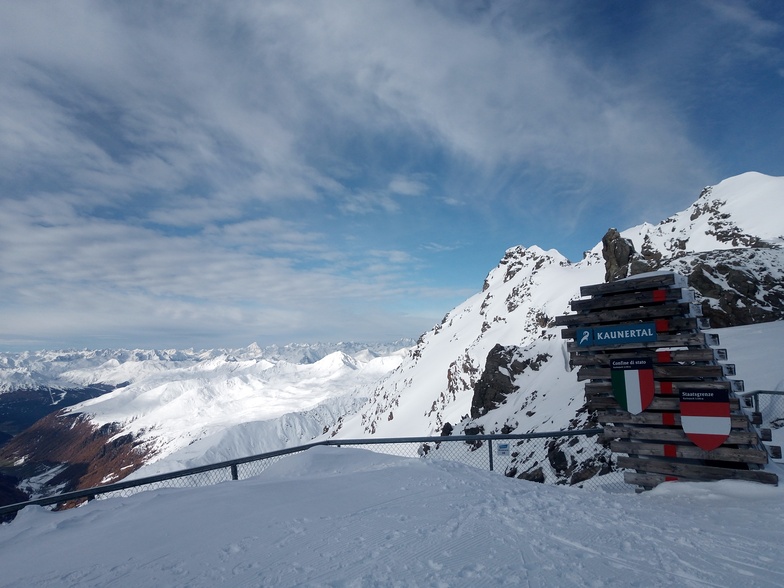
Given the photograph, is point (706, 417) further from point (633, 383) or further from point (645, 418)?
point (633, 383)

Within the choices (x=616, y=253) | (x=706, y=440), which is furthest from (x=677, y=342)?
(x=616, y=253)

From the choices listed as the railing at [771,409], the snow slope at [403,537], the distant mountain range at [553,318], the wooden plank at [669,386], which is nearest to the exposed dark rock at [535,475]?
the distant mountain range at [553,318]

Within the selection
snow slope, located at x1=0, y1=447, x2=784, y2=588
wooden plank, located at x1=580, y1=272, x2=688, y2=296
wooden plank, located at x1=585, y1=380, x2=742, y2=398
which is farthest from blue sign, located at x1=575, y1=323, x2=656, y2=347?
snow slope, located at x1=0, y1=447, x2=784, y2=588

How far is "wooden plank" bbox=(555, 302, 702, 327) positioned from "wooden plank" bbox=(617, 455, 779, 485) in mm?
Answer: 2610

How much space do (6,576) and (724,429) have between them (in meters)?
9.93

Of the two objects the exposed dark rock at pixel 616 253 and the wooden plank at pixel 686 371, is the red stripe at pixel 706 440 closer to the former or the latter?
the wooden plank at pixel 686 371

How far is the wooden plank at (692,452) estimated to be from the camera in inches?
274

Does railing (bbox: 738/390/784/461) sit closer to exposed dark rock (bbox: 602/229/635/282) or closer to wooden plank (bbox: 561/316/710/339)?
wooden plank (bbox: 561/316/710/339)

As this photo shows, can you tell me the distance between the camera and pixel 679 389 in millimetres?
7648

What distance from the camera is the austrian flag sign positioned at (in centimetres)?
718

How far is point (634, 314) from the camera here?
820cm

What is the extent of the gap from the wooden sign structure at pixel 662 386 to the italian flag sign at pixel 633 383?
0.02m

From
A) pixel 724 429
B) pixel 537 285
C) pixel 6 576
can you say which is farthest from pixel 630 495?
pixel 537 285

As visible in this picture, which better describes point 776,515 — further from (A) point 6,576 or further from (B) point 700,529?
(A) point 6,576
